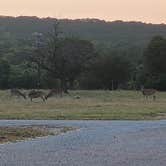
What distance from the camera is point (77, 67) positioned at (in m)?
72.2

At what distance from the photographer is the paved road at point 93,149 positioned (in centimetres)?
1299

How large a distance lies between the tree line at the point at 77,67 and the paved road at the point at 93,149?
46139 millimetres

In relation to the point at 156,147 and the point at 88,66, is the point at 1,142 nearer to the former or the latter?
the point at 156,147

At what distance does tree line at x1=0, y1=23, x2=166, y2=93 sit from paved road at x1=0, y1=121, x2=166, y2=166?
46.1m

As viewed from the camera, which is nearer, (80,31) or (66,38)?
(66,38)

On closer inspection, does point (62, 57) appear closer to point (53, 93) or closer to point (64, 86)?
point (64, 86)

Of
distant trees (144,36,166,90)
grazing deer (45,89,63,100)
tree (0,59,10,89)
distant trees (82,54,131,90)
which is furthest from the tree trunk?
tree (0,59,10,89)

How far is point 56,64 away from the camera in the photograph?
71625mm

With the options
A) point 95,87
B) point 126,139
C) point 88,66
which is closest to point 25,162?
point 126,139

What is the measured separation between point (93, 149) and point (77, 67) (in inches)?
2223

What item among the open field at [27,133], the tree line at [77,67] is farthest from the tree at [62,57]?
the open field at [27,133]

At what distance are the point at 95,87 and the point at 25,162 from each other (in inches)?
2923

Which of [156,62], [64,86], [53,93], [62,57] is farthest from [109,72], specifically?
[53,93]

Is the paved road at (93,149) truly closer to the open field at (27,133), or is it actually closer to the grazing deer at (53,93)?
the open field at (27,133)
